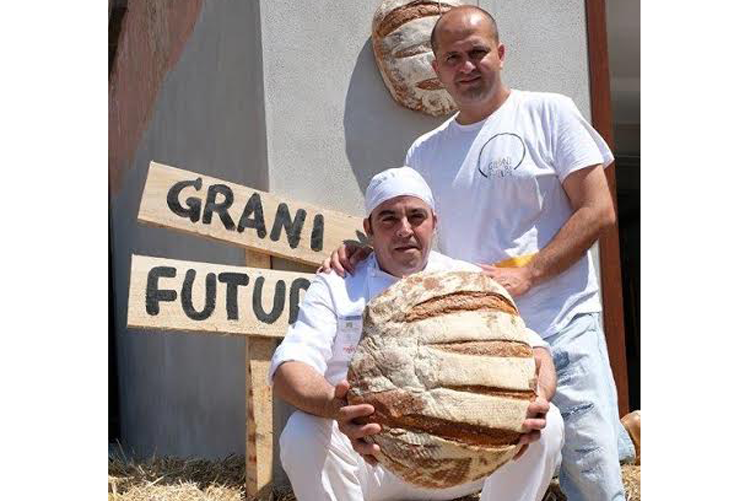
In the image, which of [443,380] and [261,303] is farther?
[261,303]

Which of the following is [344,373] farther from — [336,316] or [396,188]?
[396,188]

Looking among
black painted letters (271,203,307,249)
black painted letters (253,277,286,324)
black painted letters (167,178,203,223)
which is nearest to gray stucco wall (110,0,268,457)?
black painted letters (271,203,307,249)

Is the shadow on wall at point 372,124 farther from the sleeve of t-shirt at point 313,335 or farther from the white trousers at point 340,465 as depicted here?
the white trousers at point 340,465

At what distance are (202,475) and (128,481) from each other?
282 mm

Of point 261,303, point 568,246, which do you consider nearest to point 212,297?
point 261,303

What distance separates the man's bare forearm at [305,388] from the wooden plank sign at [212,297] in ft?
2.93

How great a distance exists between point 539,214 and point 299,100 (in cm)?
A: 130

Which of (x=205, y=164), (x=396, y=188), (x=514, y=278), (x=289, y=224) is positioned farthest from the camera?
(x=205, y=164)

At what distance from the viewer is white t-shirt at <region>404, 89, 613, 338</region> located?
335cm

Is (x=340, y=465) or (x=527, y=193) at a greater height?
(x=527, y=193)

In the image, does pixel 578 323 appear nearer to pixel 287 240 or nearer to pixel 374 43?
pixel 287 240

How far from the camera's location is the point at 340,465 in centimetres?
301

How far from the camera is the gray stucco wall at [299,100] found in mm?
4285

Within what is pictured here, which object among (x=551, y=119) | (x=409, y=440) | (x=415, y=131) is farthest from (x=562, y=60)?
(x=409, y=440)
